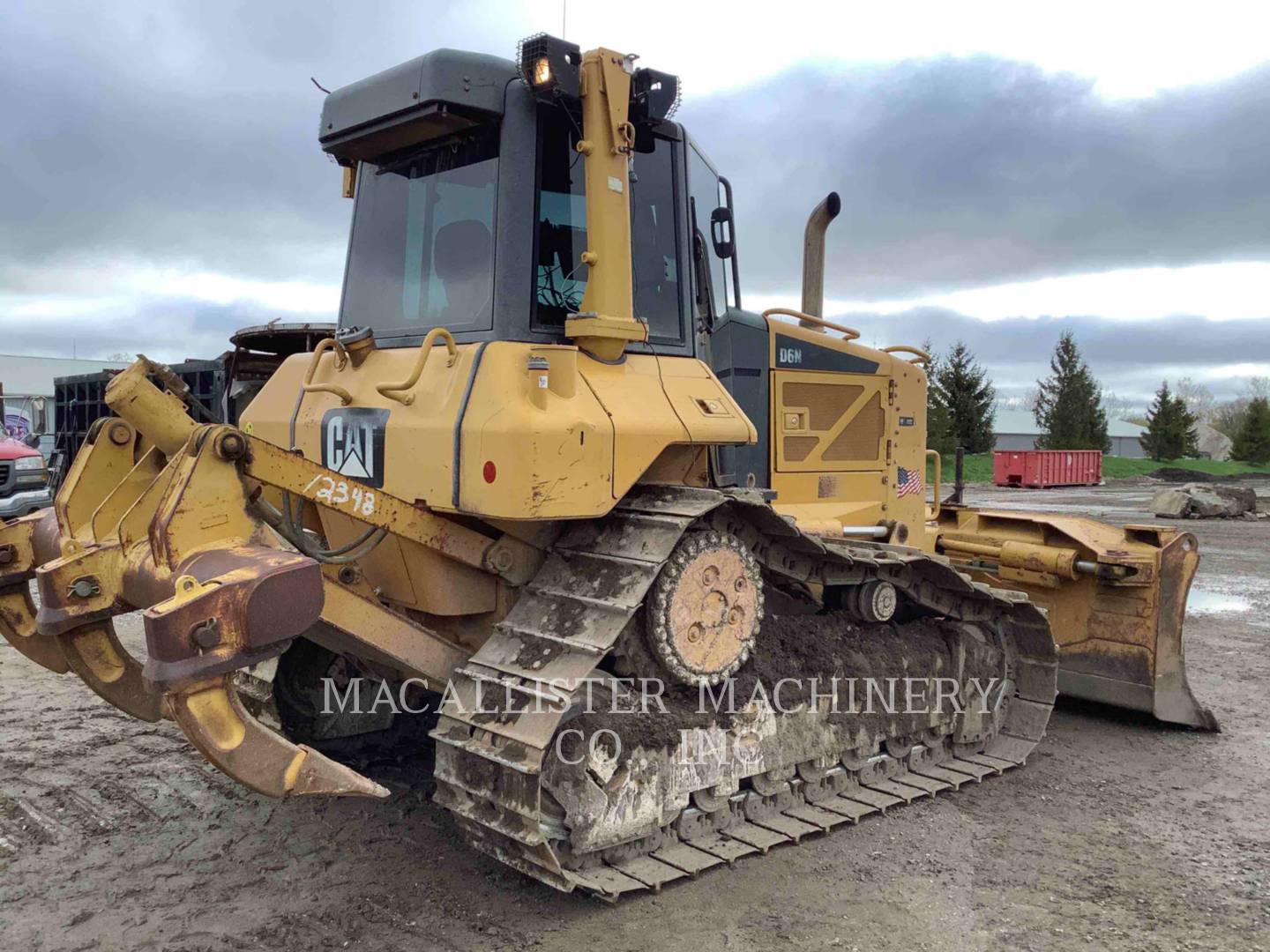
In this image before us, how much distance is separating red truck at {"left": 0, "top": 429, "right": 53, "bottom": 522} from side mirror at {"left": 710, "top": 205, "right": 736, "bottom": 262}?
10.4 meters

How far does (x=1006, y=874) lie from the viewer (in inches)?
170

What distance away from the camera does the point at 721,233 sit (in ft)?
17.0

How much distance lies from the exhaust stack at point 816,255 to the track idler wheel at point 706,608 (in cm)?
234

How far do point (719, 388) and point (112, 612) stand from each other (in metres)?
2.58

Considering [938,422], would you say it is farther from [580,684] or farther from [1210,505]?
[580,684]

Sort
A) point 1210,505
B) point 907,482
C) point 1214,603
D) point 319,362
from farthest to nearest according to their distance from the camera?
point 1210,505 < point 1214,603 < point 907,482 < point 319,362

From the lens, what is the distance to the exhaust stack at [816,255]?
613cm


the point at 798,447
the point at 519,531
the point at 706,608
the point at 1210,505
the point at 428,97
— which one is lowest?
the point at 1210,505

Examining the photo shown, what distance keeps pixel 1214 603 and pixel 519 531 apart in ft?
31.3

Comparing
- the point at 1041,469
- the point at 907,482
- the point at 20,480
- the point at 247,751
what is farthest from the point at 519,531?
the point at 1041,469

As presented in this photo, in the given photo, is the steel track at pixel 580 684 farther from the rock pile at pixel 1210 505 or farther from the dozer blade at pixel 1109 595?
the rock pile at pixel 1210 505

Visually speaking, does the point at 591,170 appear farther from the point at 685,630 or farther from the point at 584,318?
the point at 685,630

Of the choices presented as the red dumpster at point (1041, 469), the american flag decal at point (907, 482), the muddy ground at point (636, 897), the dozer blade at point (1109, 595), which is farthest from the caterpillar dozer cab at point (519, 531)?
the red dumpster at point (1041, 469)

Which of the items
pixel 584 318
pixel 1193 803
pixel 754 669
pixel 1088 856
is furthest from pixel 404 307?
pixel 1193 803
